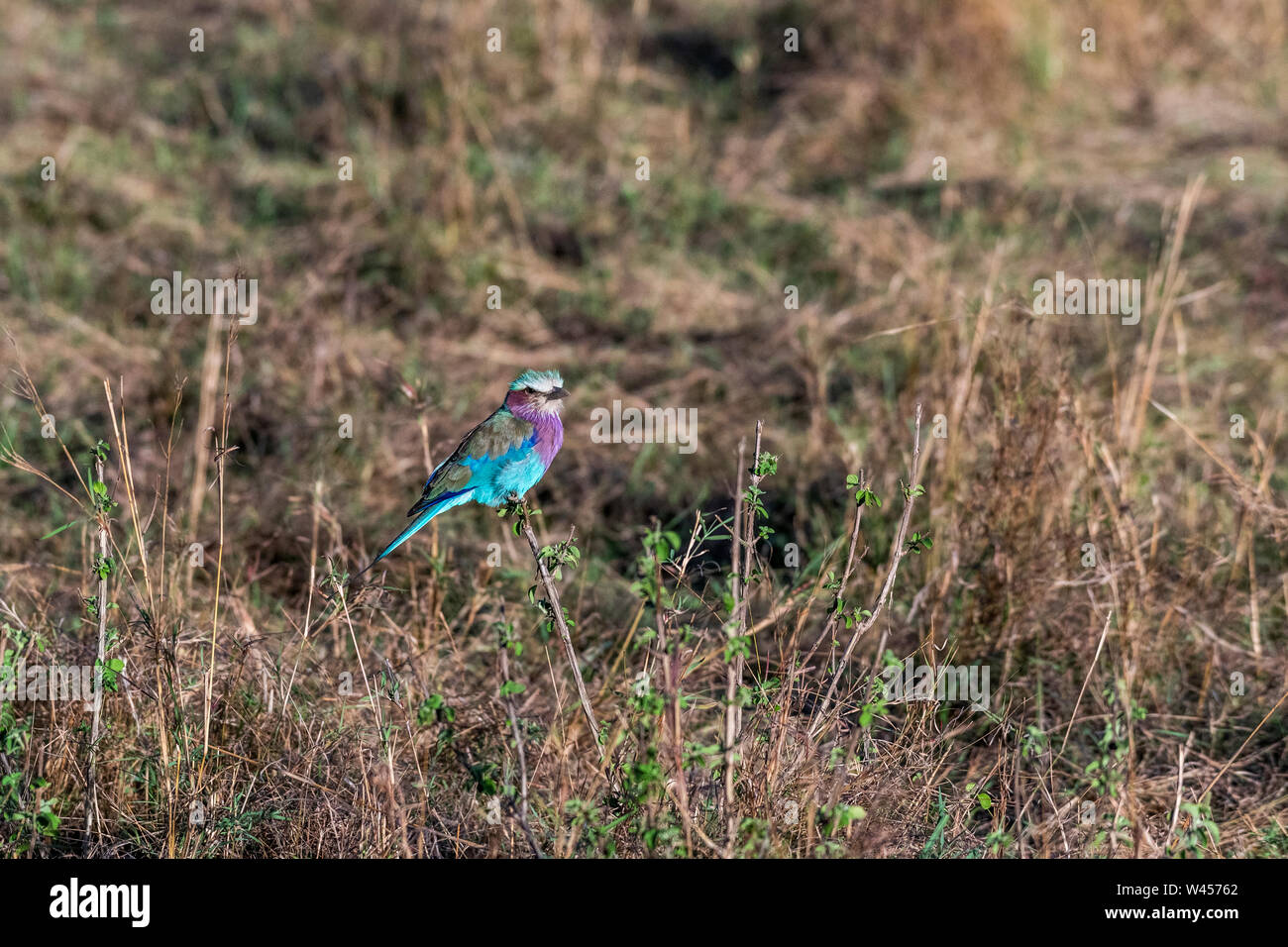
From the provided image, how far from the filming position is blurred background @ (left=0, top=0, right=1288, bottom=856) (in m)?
3.33

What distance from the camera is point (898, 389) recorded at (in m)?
5.34

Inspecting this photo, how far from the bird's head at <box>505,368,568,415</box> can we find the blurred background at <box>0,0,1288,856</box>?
0.80 ft

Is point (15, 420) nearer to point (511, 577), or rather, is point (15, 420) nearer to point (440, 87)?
point (511, 577)

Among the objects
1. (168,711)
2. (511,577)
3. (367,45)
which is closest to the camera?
(168,711)

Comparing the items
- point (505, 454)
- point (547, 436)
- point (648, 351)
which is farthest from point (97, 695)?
point (648, 351)

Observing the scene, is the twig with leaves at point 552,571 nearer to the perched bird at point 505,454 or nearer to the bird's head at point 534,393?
the perched bird at point 505,454

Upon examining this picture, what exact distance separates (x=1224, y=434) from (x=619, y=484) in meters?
2.27

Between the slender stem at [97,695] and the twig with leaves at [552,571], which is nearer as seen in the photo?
the twig with leaves at [552,571]

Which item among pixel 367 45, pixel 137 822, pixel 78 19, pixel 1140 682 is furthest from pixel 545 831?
pixel 78 19

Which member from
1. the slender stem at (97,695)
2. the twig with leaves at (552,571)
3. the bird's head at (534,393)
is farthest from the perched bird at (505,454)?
the slender stem at (97,695)

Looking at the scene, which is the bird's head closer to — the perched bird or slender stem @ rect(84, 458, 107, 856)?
the perched bird

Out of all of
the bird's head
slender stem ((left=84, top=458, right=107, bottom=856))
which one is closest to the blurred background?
slender stem ((left=84, top=458, right=107, bottom=856))

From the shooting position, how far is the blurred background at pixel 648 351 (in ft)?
10.9

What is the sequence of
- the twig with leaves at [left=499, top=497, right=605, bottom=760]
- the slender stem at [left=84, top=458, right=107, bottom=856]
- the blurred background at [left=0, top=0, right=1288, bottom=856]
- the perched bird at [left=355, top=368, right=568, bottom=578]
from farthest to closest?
the blurred background at [left=0, top=0, right=1288, bottom=856], the perched bird at [left=355, top=368, right=568, bottom=578], the slender stem at [left=84, top=458, right=107, bottom=856], the twig with leaves at [left=499, top=497, right=605, bottom=760]
